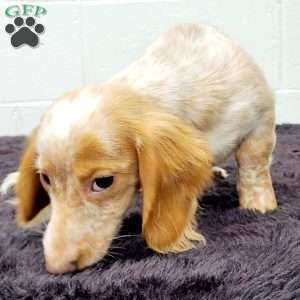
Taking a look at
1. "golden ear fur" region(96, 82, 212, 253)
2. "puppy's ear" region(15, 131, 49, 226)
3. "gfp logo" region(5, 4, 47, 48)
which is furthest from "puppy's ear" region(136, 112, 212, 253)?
"gfp logo" region(5, 4, 47, 48)

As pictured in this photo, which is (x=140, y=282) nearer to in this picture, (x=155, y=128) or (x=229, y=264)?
(x=229, y=264)

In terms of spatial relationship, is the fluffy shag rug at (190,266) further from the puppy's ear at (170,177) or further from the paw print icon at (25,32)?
the paw print icon at (25,32)

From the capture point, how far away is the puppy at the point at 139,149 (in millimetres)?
1413

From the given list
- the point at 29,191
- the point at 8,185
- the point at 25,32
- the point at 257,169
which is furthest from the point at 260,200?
the point at 25,32

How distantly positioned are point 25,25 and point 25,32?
4 centimetres

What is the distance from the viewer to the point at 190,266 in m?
1.45

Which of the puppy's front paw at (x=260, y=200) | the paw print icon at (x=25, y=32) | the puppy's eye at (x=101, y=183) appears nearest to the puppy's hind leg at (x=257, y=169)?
the puppy's front paw at (x=260, y=200)

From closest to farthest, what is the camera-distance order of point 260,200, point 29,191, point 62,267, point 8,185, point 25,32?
1. point 62,267
2. point 29,191
3. point 260,200
4. point 8,185
5. point 25,32

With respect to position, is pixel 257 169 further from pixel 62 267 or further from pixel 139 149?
pixel 62 267

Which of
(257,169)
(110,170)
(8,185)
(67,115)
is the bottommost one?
(8,185)

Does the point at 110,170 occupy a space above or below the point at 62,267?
above

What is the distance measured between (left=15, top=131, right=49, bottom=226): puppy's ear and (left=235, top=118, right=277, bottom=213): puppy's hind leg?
1.78 ft

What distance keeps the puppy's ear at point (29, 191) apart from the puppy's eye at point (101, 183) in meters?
0.21

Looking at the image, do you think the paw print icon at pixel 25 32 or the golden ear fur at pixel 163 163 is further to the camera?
the paw print icon at pixel 25 32
